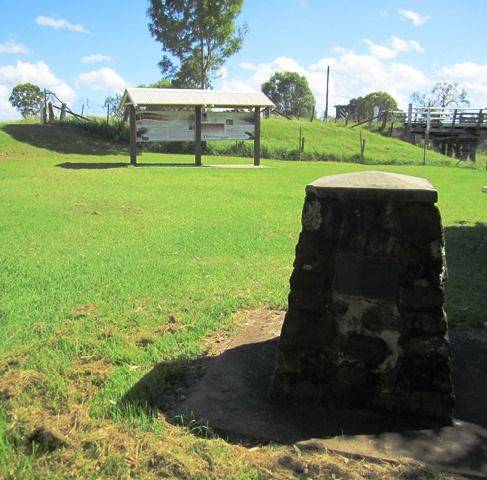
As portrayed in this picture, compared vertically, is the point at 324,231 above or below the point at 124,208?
above

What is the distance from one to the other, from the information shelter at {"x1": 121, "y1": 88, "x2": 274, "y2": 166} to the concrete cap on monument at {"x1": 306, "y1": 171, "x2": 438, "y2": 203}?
1832cm

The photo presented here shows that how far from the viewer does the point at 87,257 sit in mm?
6797

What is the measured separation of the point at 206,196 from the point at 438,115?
84.6ft

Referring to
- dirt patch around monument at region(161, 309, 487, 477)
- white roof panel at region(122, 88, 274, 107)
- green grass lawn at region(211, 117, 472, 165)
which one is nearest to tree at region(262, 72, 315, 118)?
green grass lawn at region(211, 117, 472, 165)

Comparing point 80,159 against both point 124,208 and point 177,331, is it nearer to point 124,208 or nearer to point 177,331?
point 124,208

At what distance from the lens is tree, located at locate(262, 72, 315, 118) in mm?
81750

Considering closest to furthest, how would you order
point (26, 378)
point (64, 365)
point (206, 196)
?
point (26, 378) → point (64, 365) → point (206, 196)

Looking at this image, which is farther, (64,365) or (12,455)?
(64,365)

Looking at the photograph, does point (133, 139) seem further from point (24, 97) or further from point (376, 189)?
point (24, 97)

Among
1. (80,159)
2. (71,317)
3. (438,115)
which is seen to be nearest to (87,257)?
(71,317)

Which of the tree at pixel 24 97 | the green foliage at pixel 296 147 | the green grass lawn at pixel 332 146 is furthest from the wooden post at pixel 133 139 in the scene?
the tree at pixel 24 97

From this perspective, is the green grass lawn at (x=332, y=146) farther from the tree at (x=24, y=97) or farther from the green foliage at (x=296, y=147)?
the tree at (x=24, y=97)

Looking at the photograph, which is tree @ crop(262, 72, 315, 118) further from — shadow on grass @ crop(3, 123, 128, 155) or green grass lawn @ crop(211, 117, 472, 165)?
shadow on grass @ crop(3, 123, 128, 155)

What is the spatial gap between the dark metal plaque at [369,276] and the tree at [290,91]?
79932 mm
